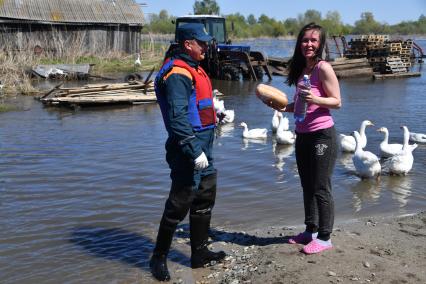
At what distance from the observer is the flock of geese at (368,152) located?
309 inches

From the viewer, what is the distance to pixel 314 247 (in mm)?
4605

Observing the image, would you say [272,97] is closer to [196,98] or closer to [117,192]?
[196,98]

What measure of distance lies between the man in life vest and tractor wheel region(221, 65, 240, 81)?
20898mm

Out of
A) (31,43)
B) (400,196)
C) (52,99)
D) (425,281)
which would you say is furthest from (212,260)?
(31,43)

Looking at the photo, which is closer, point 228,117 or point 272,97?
point 272,97

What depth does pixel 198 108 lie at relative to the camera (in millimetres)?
4312

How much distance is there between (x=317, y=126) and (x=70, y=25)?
3013cm

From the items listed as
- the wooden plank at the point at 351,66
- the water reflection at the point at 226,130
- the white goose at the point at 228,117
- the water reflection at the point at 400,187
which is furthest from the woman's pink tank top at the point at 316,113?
the wooden plank at the point at 351,66

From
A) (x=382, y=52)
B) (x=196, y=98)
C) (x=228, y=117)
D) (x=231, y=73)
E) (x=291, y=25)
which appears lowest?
(x=228, y=117)

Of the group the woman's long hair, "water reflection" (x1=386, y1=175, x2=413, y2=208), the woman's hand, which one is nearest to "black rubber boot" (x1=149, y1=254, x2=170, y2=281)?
the woman's hand

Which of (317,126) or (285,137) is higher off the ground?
(317,126)

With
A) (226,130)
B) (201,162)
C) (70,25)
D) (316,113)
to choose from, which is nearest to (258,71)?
(70,25)

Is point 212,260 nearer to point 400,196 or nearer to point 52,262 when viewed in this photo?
point 52,262

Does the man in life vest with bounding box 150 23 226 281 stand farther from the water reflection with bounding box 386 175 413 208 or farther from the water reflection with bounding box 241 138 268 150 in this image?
the water reflection with bounding box 241 138 268 150
